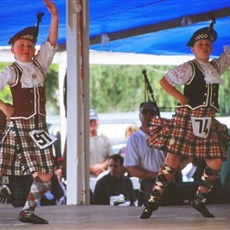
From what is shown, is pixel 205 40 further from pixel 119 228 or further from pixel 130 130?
pixel 130 130

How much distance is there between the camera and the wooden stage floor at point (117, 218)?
Result: 23.4 feet

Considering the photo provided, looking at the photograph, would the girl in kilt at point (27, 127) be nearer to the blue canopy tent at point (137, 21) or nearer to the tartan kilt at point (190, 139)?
the tartan kilt at point (190, 139)

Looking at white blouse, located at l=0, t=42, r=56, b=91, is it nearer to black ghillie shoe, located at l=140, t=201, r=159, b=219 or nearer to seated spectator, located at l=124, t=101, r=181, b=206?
black ghillie shoe, located at l=140, t=201, r=159, b=219

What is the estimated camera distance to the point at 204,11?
1055 cm

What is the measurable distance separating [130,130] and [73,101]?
6.44 m

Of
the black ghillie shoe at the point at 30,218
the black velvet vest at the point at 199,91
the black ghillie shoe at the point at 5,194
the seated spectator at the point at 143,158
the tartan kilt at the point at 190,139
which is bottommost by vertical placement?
the black ghillie shoe at the point at 5,194

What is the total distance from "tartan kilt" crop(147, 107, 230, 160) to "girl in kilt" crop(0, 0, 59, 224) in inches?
39.4

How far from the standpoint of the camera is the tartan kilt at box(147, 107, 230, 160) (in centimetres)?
768

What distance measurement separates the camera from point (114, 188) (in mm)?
10797

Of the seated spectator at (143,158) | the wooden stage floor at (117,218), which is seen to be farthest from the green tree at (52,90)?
the wooden stage floor at (117,218)

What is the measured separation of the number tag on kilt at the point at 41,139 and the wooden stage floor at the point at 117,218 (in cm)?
61

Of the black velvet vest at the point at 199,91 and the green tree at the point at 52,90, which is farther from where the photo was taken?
the green tree at the point at 52,90

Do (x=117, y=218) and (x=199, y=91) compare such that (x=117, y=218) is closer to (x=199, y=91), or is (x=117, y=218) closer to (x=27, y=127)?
(x=27, y=127)

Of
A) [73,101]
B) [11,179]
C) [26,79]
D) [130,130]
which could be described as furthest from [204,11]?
[130,130]
